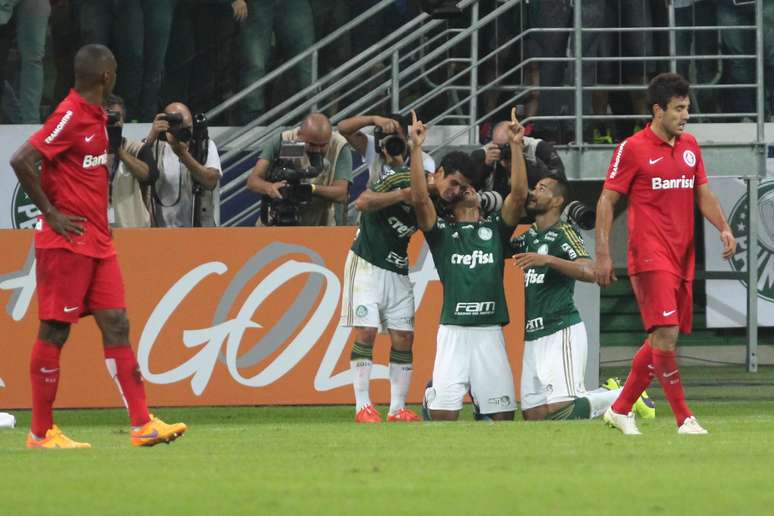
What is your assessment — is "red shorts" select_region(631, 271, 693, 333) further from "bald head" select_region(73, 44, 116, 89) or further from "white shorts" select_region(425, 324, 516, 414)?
"bald head" select_region(73, 44, 116, 89)

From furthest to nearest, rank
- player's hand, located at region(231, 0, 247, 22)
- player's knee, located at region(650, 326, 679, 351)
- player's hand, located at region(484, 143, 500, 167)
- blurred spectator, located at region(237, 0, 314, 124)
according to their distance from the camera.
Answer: blurred spectator, located at region(237, 0, 314, 124) → player's hand, located at region(231, 0, 247, 22) → player's hand, located at region(484, 143, 500, 167) → player's knee, located at region(650, 326, 679, 351)

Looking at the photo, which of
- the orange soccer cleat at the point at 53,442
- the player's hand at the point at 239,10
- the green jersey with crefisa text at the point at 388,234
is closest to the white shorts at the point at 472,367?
the green jersey with crefisa text at the point at 388,234

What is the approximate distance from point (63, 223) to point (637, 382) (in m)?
3.43

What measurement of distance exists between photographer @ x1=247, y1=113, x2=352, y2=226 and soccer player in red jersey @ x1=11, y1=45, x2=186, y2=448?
4767mm

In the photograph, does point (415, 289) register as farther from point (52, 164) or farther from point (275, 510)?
point (275, 510)

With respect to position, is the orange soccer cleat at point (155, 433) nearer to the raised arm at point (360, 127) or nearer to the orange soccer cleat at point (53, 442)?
the orange soccer cleat at point (53, 442)

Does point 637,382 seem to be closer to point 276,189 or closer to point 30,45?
point 276,189

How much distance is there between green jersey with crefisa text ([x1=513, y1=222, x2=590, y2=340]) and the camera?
12.6m

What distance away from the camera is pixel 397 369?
42.8ft

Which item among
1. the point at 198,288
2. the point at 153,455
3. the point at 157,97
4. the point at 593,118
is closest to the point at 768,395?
the point at 593,118

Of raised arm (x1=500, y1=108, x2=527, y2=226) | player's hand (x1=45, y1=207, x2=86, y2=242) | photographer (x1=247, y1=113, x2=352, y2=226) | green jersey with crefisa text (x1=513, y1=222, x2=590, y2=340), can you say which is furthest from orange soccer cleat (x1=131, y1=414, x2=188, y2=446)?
photographer (x1=247, y1=113, x2=352, y2=226)

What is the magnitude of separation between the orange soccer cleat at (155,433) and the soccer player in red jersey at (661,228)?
256cm

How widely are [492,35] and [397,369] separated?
5.57 metres

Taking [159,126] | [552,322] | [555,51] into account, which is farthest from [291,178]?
[555,51]
